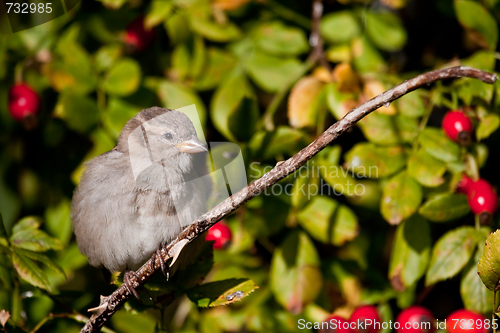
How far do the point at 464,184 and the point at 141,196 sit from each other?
124cm

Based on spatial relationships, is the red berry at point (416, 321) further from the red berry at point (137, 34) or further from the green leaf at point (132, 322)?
the red berry at point (137, 34)

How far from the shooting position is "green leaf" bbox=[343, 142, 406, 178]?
1.75m

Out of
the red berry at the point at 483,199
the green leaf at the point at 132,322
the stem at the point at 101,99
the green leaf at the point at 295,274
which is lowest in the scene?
the green leaf at the point at 132,322

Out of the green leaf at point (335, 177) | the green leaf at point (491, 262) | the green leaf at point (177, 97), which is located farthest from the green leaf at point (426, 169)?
the green leaf at point (177, 97)

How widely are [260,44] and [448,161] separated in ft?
3.68

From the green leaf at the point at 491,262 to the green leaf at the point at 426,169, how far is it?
1.53 feet

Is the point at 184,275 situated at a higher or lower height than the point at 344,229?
higher

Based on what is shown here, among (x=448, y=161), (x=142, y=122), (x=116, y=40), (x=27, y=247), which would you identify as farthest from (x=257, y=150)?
(x=116, y=40)

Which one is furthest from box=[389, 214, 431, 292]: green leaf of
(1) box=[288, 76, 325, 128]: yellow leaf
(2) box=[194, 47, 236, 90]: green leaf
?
(2) box=[194, 47, 236, 90]: green leaf

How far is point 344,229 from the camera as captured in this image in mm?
1965

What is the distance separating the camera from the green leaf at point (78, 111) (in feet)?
A: 6.77

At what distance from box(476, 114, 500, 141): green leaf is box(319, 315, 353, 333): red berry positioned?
0.93 meters

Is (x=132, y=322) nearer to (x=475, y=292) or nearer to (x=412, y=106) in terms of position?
(x=475, y=292)

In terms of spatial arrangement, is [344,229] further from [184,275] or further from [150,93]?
[150,93]
